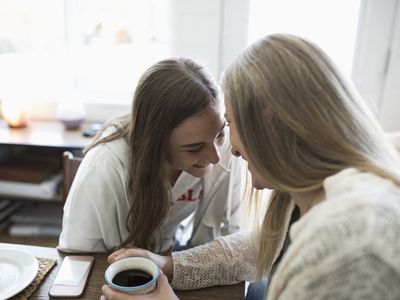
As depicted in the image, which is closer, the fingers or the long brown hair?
the fingers

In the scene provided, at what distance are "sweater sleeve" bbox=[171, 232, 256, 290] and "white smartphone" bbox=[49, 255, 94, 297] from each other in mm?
192

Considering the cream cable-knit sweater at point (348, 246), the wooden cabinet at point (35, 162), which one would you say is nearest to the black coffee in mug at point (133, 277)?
the cream cable-knit sweater at point (348, 246)

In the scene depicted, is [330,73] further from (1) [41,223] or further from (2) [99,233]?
(1) [41,223]

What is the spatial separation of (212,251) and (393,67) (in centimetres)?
152

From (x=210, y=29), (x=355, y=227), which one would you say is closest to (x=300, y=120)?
Result: (x=355, y=227)

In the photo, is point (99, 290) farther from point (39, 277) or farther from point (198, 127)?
point (198, 127)

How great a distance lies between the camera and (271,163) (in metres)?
0.67

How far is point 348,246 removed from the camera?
18.5 inches

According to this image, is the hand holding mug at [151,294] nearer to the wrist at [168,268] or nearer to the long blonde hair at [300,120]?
the wrist at [168,268]

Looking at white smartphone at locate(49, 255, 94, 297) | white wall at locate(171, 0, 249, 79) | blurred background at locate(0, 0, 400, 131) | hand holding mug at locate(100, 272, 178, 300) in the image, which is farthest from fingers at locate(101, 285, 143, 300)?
white wall at locate(171, 0, 249, 79)

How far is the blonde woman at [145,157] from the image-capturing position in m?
1.00

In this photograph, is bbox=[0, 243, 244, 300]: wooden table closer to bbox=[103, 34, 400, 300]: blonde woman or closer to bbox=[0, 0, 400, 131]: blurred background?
bbox=[103, 34, 400, 300]: blonde woman

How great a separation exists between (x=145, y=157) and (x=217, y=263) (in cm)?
36

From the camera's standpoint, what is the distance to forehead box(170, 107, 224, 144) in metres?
1.04
